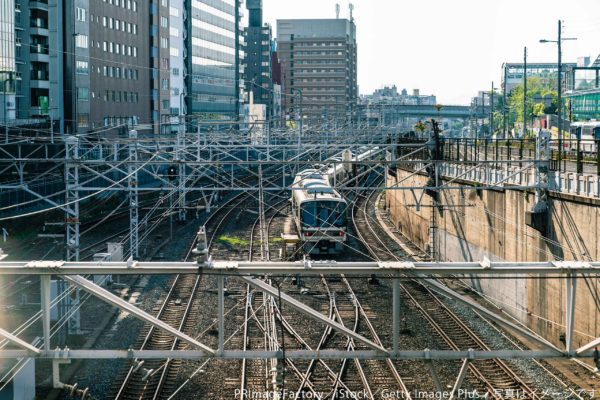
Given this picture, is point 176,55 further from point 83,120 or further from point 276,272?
point 276,272

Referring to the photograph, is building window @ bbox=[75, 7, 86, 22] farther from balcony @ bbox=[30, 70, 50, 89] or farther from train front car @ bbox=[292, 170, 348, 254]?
train front car @ bbox=[292, 170, 348, 254]

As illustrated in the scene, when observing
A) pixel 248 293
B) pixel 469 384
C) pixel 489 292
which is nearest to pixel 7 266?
pixel 469 384

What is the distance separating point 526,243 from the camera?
68.7 ft

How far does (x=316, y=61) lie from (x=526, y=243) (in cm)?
12634

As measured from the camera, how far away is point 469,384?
14.0m

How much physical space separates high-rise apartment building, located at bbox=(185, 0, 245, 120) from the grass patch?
1497 inches

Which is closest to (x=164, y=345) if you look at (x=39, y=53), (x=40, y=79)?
(x=40, y=79)

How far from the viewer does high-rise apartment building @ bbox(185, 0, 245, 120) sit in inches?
3009

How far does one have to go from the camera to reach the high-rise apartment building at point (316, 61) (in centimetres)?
14325

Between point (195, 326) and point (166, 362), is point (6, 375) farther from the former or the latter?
point (195, 326)

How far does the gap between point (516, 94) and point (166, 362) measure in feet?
277

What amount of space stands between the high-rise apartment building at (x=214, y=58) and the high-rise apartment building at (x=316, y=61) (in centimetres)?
4704

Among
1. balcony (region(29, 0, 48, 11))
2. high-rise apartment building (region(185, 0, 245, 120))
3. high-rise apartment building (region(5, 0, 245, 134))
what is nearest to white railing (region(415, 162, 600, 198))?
high-rise apartment building (region(5, 0, 245, 134))

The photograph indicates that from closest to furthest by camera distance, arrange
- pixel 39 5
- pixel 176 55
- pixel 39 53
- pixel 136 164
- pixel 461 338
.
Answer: pixel 461 338 → pixel 136 164 → pixel 39 5 → pixel 39 53 → pixel 176 55
